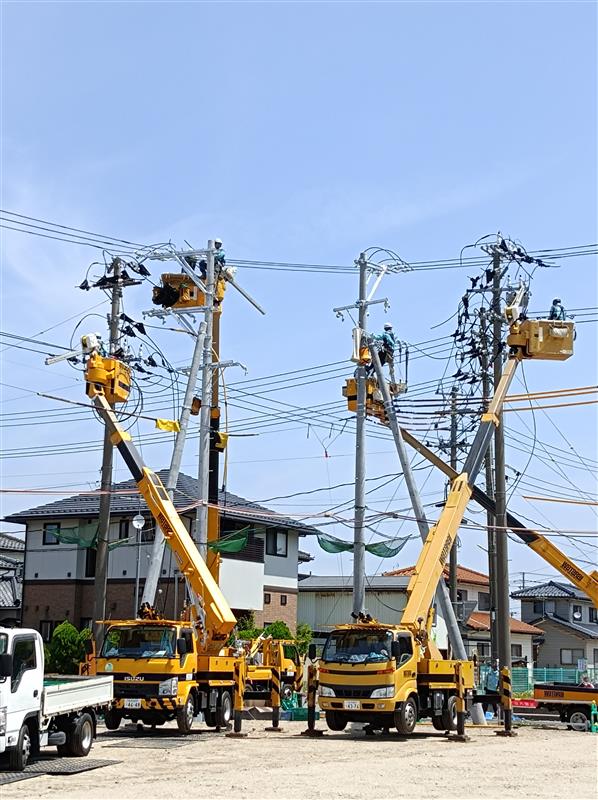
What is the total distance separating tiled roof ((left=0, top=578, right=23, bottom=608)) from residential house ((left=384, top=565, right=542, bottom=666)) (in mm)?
19214

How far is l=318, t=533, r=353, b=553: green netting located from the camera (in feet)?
106

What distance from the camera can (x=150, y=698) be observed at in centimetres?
2217

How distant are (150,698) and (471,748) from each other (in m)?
6.68

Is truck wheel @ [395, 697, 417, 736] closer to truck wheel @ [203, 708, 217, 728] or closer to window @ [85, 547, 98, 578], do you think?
truck wheel @ [203, 708, 217, 728]

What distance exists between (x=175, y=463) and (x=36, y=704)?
10906 millimetres

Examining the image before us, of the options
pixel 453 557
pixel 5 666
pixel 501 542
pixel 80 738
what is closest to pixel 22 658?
pixel 5 666

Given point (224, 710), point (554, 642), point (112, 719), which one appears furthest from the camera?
point (554, 642)

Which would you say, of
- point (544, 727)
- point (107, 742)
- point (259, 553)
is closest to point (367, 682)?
point (107, 742)

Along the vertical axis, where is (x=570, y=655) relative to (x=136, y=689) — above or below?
below

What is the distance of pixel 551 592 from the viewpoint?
67.9 meters

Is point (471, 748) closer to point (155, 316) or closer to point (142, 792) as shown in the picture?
point (142, 792)

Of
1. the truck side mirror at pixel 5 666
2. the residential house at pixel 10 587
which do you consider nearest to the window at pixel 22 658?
the truck side mirror at pixel 5 666

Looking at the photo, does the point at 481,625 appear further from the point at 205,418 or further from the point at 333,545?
the point at 205,418

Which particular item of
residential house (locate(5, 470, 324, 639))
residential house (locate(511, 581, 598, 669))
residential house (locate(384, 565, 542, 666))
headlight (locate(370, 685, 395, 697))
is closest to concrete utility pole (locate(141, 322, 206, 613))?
headlight (locate(370, 685, 395, 697))
